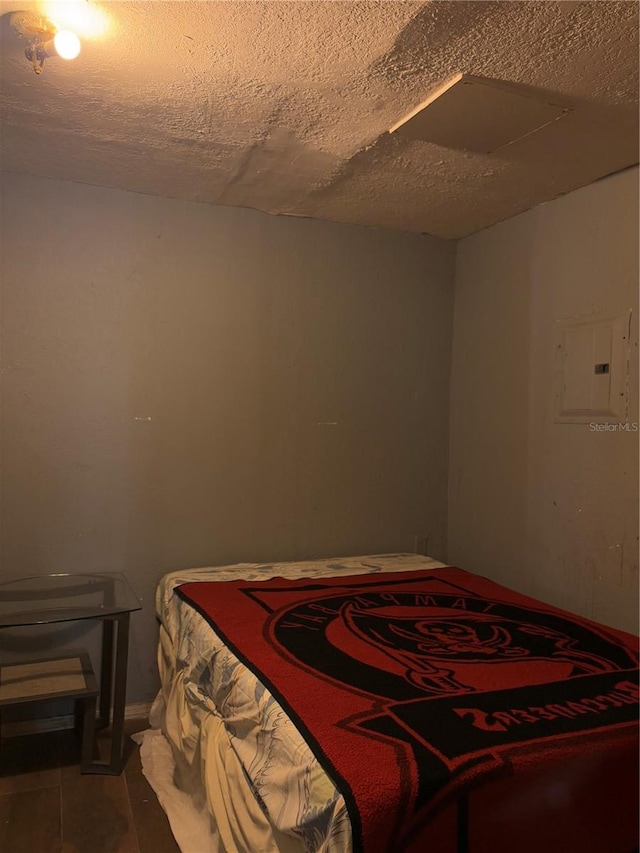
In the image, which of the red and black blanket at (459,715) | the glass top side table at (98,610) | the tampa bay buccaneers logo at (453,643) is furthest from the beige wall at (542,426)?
the glass top side table at (98,610)

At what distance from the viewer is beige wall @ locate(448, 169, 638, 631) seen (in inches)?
95.4

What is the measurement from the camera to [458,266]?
134 inches

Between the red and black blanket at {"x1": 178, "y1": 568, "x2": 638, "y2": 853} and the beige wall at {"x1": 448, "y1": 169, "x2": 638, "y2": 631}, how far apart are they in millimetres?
353

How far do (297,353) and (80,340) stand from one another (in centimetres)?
98

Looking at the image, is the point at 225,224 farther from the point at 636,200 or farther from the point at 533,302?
the point at 636,200

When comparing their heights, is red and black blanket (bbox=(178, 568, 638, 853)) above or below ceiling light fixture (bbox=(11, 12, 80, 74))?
below

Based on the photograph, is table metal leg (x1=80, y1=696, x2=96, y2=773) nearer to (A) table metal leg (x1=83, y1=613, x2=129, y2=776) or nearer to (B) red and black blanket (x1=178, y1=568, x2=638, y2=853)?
(A) table metal leg (x1=83, y1=613, x2=129, y2=776)

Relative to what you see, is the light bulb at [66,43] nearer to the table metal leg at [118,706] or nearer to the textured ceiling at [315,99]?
the textured ceiling at [315,99]

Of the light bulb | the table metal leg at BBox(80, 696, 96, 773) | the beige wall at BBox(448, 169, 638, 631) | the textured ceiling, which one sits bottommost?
the table metal leg at BBox(80, 696, 96, 773)

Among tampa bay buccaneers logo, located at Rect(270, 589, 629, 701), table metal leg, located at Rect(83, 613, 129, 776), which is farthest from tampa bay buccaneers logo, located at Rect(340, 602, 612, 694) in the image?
table metal leg, located at Rect(83, 613, 129, 776)

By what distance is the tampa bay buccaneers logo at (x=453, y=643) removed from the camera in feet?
5.97

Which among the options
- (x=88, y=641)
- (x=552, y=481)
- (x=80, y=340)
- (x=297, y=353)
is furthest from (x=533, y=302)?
(x=88, y=641)

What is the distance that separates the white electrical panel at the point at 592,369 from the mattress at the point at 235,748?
126 centimetres

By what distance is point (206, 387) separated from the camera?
9.64 ft
